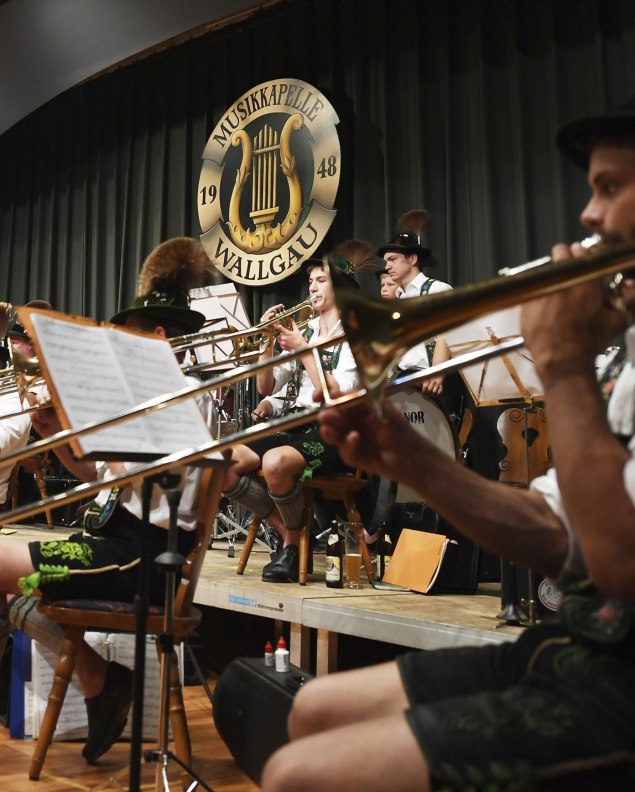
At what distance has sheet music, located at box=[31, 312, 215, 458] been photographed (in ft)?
5.95

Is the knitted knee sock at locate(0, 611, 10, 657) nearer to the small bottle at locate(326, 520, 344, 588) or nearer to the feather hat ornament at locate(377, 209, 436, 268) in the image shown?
the small bottle at locate(326, 520, 344, 588)

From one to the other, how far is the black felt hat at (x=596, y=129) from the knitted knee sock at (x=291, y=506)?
245cm

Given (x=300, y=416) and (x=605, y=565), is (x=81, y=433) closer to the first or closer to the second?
(x=300, y=416)

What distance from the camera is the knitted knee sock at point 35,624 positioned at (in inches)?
107

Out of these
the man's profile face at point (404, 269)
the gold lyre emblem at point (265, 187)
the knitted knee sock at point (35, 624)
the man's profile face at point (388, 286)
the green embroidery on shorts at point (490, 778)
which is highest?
the gold lyre emblem at point (265, 187)

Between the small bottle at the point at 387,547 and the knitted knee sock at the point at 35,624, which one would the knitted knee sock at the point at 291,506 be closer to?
the small bottle at the point at 387,547

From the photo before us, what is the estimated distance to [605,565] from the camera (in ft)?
3.35

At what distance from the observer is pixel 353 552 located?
3750 mm

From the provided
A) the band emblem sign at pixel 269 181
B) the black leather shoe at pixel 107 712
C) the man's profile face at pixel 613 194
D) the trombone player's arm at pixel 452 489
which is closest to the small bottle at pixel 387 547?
the black leather shoe at pixel 107 712

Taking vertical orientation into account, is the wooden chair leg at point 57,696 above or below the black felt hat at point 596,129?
below

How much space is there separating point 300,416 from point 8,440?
129 inches

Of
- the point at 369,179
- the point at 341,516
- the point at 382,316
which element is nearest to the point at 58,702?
the point at 382,316

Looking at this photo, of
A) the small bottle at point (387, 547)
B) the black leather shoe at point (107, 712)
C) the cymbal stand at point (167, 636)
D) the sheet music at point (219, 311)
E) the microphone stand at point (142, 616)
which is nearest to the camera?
the microphone stand at point (142, 616)

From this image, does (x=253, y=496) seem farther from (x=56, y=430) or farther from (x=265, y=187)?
(x=265, y=187)
